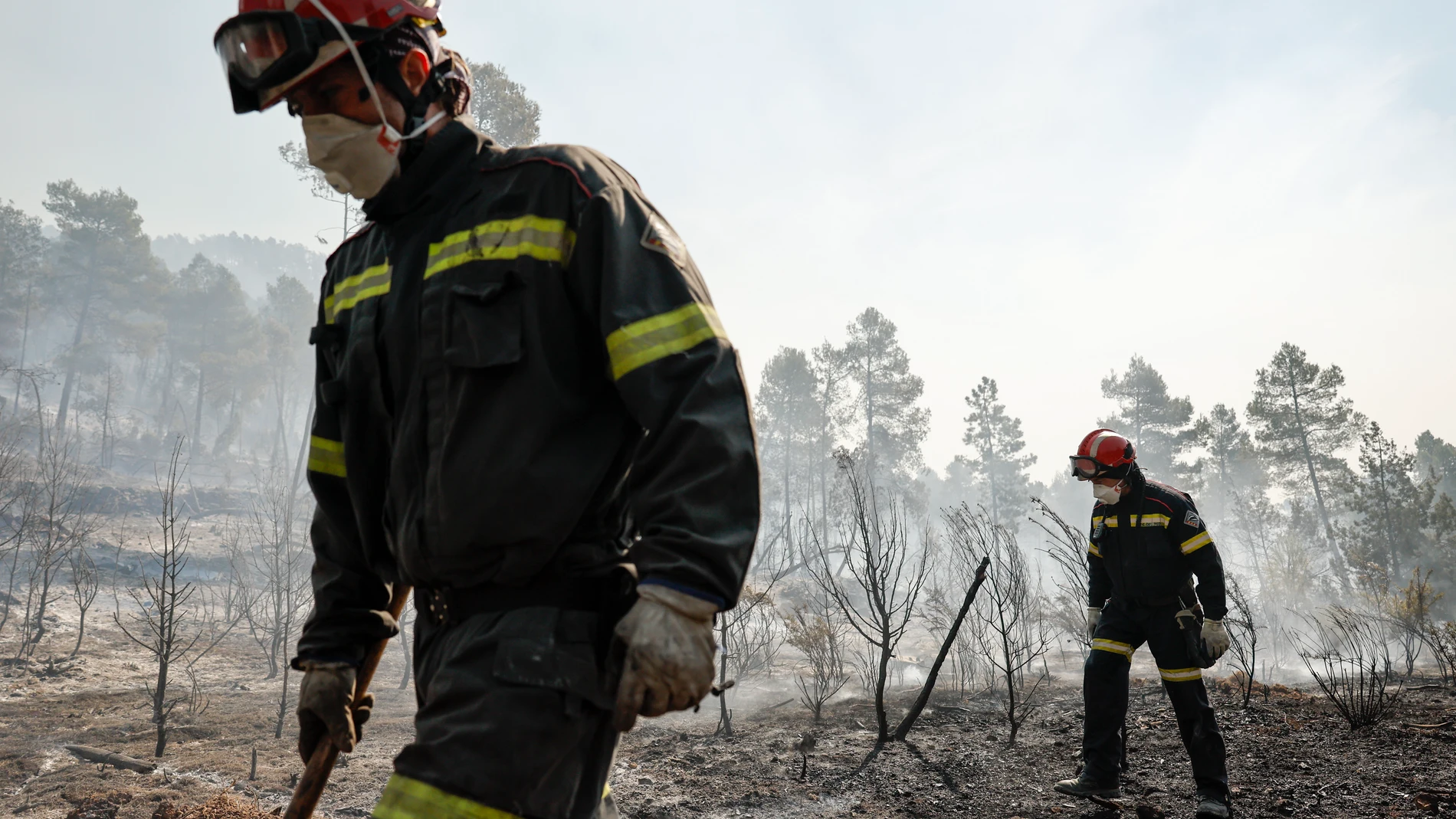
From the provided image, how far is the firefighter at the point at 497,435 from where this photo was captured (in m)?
1.22

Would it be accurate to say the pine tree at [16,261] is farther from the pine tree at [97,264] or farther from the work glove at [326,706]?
the work glove at [326,706]

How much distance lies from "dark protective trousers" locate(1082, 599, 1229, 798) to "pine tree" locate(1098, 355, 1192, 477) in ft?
130

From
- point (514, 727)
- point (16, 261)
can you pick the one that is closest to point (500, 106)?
point (514, 727)

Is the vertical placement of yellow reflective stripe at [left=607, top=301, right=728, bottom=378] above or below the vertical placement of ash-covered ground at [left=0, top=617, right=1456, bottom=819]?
above

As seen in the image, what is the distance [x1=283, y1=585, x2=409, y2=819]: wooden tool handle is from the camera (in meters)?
1.67

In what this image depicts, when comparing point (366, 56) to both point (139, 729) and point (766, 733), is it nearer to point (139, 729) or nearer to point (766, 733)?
point (766, 733)

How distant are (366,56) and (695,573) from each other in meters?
1.34

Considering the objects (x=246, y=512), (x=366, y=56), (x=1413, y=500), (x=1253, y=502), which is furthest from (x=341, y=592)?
(x=1253, y=502)

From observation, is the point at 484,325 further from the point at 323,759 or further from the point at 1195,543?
the point at 1195,543

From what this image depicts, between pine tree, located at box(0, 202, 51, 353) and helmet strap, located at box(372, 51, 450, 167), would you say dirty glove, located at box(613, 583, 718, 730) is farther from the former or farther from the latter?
pine tree, located at box(0, 202, 51, 353)

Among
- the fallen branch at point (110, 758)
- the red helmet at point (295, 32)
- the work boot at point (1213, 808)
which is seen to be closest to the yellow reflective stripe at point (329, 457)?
the red helmet at point (295, 32)

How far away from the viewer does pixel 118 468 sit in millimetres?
42562

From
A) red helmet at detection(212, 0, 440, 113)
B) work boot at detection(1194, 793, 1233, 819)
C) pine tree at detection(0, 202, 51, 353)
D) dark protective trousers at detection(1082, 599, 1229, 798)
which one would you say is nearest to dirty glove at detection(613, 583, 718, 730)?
red helmet at detection(212, 0, 440, 113)

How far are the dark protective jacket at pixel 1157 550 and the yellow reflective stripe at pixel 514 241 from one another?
4592 millimetres
